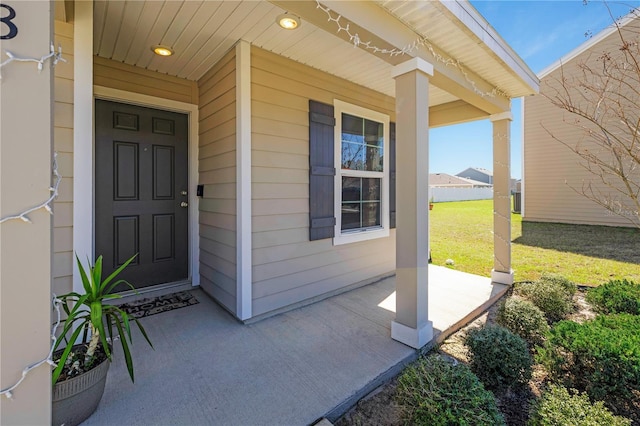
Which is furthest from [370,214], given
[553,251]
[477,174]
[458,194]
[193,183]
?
[477,174]

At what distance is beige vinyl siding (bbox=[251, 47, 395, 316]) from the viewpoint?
2.73 metres

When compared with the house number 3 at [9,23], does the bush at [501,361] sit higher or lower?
lower

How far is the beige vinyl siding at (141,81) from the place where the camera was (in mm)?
2832

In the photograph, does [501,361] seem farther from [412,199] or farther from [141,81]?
[141,81]

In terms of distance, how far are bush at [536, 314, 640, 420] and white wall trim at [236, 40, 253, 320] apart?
2306 mm

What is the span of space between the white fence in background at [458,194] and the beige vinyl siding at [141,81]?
56.3 ft

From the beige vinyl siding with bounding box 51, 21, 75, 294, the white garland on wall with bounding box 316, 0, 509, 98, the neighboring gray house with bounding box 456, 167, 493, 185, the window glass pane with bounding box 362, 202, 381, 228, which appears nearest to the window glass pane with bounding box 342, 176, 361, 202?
the window glass pane with bounding box 362, 202, 381, 228

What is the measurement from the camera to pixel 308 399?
1730 mm

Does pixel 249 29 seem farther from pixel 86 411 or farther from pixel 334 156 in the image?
pixel 86 411

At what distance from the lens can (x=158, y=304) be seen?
3.03 metres

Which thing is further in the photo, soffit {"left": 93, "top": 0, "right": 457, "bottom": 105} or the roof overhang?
soffit {"left": 93, "top": 0, "right": 457, "bottom": 105}

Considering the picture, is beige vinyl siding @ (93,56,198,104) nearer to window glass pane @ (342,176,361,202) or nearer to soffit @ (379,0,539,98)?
window glass pane @ (342,176,361,202)

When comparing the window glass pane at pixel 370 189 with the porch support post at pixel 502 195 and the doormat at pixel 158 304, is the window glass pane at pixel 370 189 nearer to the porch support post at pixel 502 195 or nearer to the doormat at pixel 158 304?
the porch support post at pixel 502 195

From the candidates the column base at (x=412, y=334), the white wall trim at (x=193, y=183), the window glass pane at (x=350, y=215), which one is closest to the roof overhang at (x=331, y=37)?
the white wall trim at (x=193, y=183)
